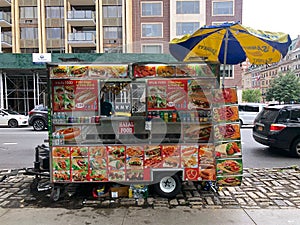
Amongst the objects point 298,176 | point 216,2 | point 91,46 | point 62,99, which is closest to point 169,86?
point 62,99

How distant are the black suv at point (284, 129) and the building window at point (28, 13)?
29.2m

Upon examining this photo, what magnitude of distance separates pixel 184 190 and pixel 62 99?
9.34 ft

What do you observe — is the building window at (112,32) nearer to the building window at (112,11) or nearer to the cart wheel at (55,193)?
the building window at (112,11)

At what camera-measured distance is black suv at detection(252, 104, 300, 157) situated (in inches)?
298

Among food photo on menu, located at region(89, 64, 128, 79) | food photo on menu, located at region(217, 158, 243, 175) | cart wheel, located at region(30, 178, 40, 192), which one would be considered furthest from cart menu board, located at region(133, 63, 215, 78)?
cart wheel, located at region(30, 178, 40, 192)

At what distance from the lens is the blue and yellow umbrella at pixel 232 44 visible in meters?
4.65

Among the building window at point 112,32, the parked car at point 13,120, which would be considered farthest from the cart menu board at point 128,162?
the building window at point 112,32

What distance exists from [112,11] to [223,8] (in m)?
13.1

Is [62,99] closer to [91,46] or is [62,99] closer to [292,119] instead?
[292,119]

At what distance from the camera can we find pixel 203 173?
4.42 meters

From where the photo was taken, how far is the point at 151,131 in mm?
4566

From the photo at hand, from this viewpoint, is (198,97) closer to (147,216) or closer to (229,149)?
(229,149)

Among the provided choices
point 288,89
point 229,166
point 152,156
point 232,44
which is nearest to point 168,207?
point 152,156

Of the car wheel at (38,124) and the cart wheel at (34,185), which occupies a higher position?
the car wheel at (38,124)
